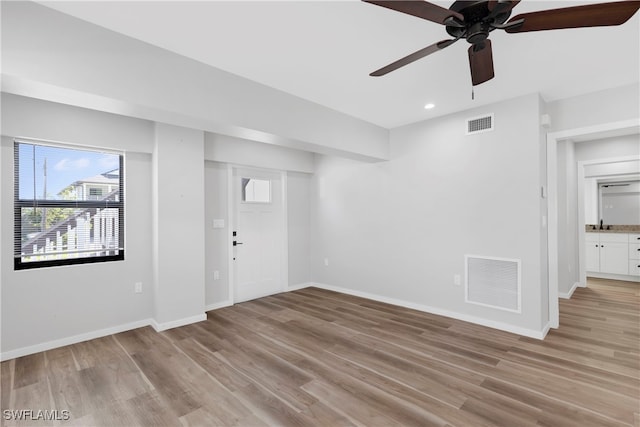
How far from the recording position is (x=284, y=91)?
3146 millimetres

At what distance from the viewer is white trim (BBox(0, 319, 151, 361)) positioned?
9.21 ft

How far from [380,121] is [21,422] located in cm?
450

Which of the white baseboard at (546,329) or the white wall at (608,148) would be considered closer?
the white baseboard at (546,329)

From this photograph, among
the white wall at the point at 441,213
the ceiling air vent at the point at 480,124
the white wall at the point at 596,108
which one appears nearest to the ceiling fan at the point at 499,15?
the white wall at the point at 441,213

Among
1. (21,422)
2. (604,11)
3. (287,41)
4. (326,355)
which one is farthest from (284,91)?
(21,422)

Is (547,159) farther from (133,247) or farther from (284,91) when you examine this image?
(133,247)

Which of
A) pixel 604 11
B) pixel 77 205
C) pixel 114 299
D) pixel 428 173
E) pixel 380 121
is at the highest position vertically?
pixel 380 121

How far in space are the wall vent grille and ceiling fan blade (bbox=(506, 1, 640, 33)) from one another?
2.51 meters

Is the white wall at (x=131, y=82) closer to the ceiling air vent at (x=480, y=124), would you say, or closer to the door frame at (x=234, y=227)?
the door frame at (x=234, y=227)

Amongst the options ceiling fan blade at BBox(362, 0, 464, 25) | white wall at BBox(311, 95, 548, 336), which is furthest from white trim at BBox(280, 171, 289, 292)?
ceiling fan blade at BBox(362, 0, 464, 25)

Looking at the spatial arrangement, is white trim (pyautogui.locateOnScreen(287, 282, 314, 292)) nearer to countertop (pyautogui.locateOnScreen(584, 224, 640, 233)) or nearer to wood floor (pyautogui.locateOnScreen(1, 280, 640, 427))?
wood floor (pyautogui.locateOnScreen(1, 280, 640, 427))

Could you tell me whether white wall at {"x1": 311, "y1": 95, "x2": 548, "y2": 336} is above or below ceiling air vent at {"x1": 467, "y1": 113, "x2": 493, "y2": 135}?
below

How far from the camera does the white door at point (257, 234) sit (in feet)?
15.5

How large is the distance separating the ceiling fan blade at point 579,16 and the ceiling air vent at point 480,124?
2.04 meters
